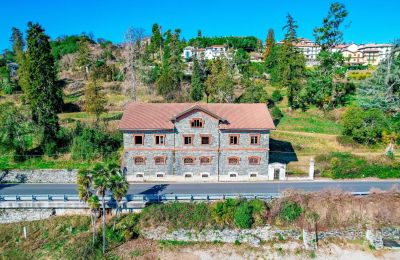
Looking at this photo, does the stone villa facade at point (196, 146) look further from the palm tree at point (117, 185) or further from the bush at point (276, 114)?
the bush at point (276, 114)

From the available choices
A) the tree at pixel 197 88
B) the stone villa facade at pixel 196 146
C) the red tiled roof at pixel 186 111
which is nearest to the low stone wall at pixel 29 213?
the stone villa facade at pixel 196 146

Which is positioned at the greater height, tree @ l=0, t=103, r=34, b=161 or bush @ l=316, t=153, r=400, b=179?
tree @ l=0, t=103, r=34, b=161

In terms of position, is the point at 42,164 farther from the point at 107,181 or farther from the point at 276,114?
the point at 276,114

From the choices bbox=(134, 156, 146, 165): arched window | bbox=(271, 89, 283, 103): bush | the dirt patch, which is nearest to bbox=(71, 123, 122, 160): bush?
bbox=(134, 156, 146, 165): arched window

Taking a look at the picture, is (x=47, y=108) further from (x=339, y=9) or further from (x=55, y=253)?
(x=339, y=9)

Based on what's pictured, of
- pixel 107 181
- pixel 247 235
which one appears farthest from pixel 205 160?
pixel 107 181

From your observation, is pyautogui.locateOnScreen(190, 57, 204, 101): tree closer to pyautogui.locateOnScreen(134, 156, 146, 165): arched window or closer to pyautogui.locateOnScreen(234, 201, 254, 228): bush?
pyautogui.locateOnScreen(134, 156, 146, 165): arched window

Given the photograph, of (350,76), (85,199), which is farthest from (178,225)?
(350,76)
